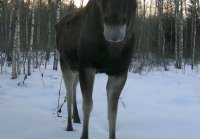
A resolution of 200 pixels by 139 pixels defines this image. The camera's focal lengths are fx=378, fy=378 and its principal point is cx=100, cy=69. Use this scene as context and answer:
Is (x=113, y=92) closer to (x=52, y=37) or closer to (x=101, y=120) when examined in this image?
(x=101, y=120)

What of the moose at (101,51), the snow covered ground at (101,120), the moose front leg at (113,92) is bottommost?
the snow covered ground at (101,120)

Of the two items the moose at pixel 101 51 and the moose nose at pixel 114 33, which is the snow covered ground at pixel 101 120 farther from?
the moose nose at pixel 114 33

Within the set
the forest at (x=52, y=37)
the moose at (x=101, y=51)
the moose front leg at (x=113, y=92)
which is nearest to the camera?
the moose at (x=101, y=51)

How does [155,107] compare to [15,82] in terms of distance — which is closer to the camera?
[155,107]

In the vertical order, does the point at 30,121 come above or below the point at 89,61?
below

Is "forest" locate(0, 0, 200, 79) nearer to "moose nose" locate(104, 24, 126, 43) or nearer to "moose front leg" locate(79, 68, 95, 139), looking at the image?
"moose front leg" locate(79, 68, 95, 139)

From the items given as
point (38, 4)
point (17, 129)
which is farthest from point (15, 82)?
point (38, 4)

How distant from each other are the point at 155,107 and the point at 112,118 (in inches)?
117

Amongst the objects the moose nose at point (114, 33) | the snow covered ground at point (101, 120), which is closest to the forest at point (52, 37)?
the snow covered ground at point (101, 120)

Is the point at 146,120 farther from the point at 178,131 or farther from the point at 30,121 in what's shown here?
the point at 30,121

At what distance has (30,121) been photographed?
5.36 meters

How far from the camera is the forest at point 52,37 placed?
13219mm

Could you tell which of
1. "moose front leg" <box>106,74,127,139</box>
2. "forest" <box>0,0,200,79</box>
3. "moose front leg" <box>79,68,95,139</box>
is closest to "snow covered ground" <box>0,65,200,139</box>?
"moose front leg" <box>106,74,127,139</box>

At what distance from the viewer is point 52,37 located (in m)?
22.1
